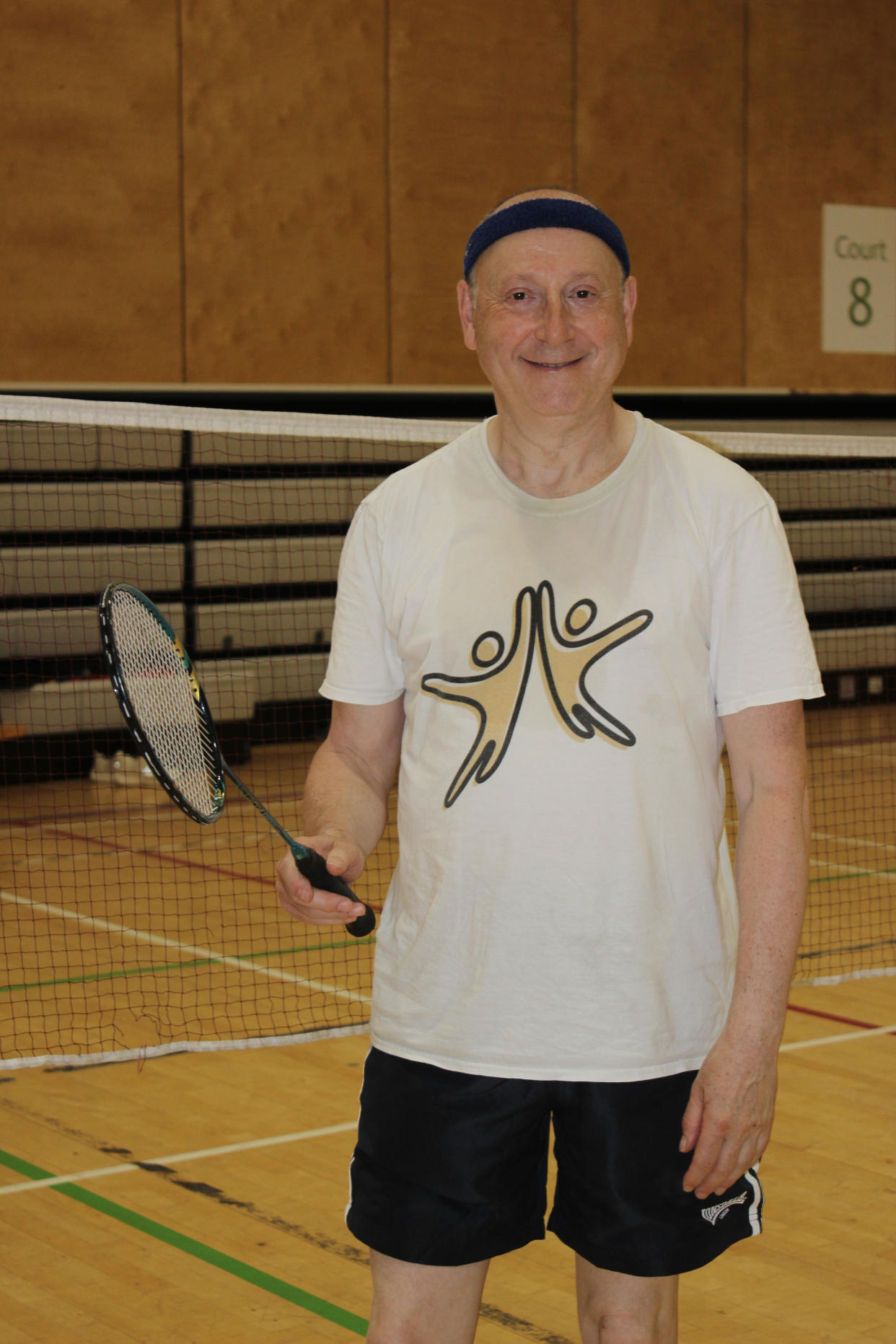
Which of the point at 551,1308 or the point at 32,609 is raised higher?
the point at 32,609

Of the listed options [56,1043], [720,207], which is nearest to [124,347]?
[720,207]

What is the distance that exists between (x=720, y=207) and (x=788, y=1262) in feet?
31.1

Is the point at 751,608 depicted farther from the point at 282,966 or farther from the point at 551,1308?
the point at 282,966

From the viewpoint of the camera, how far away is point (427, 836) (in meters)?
1.99

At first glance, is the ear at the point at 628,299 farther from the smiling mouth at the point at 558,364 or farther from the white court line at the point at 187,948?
the white court line at the point at 187,948

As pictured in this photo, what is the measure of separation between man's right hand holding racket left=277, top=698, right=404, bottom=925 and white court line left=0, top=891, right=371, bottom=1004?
10.9 feet

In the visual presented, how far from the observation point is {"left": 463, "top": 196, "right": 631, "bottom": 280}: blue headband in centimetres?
194

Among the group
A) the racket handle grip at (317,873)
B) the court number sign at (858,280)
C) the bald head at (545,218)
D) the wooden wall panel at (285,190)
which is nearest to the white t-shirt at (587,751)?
the racket handle grip at (317,873)

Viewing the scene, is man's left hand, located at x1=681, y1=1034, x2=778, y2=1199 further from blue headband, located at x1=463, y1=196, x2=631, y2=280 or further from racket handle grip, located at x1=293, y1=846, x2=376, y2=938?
blue headband, located at x1=463, y1=196, x2=631, y2=280

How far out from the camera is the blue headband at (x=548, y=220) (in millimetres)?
1940

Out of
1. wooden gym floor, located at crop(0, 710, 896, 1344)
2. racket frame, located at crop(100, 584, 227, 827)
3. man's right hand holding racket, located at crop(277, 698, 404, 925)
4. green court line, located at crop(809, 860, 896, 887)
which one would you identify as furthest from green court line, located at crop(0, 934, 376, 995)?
man's right hand holding racket, located at crop(277, 698, 404, 925)

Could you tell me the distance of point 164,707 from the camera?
231 centimetres

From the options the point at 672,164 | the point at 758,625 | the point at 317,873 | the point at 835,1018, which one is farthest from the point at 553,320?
the point at 672,164

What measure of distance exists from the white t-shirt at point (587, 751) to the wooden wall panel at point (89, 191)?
799 cm
